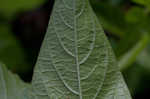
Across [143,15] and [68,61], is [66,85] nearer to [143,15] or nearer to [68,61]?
[68,61]

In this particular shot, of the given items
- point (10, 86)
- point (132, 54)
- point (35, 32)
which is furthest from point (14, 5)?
point (10, 86)

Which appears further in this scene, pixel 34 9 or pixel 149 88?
pixel 34 9

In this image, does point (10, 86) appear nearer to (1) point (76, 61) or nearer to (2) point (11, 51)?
Result: (1) point (76, 61)

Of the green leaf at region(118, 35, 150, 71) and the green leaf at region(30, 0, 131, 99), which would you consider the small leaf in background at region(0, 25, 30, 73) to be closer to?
the green leaf at region(118, 35, 150, 71)

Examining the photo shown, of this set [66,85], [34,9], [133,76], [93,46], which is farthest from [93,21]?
[34,9]

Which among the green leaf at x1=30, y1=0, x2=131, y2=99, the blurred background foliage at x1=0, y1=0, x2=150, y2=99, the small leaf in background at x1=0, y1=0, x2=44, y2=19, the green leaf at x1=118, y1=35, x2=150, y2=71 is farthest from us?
the small leaf in background at x1=0, y1=0, x2=44, y2=19

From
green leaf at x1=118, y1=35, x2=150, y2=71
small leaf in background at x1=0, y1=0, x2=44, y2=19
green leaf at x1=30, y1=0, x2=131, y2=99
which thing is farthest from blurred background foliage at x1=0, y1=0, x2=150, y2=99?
green leaf at x1=30, y1=0, x2=131, y2=99
